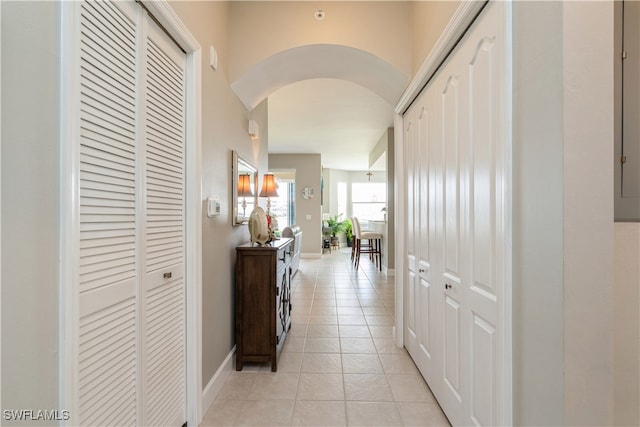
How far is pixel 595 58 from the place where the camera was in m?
0.83

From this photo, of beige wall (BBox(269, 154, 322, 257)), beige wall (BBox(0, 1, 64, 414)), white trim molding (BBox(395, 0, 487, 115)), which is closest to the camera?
beige wall (BBox(0, 1, 64, 414))

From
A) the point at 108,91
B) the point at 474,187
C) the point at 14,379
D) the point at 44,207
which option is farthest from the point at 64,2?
the point at 474,187

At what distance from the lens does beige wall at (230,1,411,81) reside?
225 cm

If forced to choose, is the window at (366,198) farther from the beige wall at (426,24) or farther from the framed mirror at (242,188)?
the beige wall at (426,24)

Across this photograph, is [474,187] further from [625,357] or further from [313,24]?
[313,24]

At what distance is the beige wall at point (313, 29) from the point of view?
2.25m

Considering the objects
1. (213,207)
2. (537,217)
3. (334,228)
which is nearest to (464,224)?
(537,217)

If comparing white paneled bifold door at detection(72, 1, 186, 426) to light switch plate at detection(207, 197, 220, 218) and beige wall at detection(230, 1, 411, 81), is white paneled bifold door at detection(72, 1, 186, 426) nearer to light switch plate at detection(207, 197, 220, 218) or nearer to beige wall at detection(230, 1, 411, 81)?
light switch plate at detection(207, 197, 220, 218)

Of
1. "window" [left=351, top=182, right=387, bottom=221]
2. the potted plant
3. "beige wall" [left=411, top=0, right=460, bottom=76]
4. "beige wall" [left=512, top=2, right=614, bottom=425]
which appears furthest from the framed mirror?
"window" [left=351, top=182, right=387, bottom=221]

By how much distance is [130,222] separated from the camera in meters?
1.22

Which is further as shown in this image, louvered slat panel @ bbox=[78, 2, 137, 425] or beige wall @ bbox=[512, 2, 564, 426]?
louvered slat panel @ bbox=[78, 2, 137, 425]

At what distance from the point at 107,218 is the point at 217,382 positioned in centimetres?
142

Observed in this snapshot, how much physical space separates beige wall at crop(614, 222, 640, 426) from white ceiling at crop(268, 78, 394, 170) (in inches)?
114

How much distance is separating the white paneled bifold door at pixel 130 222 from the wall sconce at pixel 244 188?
94 centimetres
